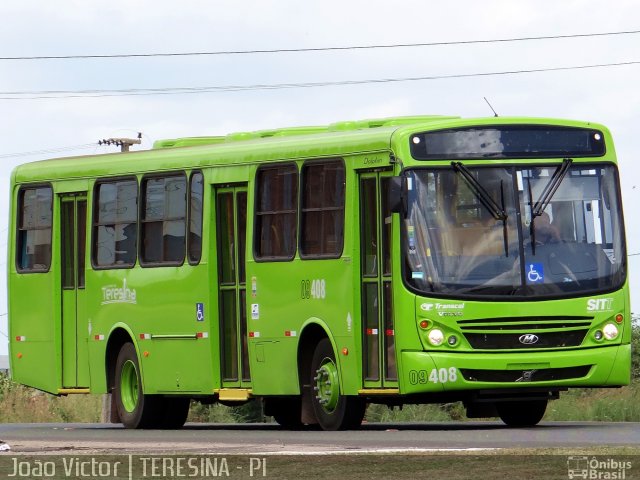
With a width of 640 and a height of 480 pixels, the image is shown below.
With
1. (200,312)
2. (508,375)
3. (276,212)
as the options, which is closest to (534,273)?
(508,375)

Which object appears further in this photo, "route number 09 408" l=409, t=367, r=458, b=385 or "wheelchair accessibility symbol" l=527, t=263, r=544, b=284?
"wheelchair accessibility symbol" l=527, t=263, r=544, b=284

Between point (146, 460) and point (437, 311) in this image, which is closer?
point (146, 460)

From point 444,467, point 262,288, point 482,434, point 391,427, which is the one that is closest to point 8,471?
point 444,467

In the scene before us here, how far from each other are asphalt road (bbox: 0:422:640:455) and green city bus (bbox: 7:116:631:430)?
1.66ft

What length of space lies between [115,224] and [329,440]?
23.5 ft

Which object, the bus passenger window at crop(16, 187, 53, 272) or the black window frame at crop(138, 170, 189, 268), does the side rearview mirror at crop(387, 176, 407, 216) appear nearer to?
the black window frame at crop(138, 170, 189, 268)

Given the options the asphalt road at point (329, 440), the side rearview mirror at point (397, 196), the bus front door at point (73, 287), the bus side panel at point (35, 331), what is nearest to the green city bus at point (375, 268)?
the side rearview mirror at point (397, 196)

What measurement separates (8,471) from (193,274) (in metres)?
8.95

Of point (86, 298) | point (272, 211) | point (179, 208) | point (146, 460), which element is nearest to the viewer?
point (146, 460)

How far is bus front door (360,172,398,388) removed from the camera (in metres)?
21.6

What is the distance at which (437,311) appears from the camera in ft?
69.3

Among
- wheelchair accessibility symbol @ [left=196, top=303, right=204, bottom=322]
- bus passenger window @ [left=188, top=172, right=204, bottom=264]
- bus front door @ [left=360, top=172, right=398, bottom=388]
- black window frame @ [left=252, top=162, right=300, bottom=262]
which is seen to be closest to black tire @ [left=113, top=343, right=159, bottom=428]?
wheelchair accessibility symbol @ [left=196, top=303, right=204, bottom=322]

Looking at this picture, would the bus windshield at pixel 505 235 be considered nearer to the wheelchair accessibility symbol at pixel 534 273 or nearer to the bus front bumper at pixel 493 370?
the wheelchair accessibility symbol at pixel 534 273

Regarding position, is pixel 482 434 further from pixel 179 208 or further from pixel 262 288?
pixel 179 208
